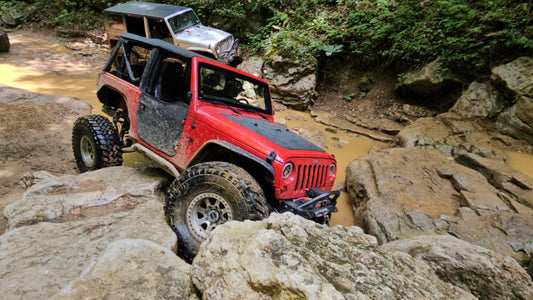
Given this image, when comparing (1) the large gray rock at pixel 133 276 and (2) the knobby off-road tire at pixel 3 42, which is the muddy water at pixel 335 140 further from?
(2) the knobby off-road tire at pixel 3 42

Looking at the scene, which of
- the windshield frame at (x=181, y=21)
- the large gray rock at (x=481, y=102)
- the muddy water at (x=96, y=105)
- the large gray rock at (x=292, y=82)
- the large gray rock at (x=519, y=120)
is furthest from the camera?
the windshield frame at (x=181, y=21)

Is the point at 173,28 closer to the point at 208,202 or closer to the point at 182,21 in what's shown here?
the point at 182,21

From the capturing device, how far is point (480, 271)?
181 centimetres

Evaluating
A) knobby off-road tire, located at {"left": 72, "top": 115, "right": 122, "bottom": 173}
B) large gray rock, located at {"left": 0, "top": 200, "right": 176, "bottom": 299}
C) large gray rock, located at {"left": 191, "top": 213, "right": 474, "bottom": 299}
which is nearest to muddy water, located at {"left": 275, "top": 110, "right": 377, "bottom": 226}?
large gray rock, located at {"left": 191, "top": 213, "right": 474, "bottom": 299}

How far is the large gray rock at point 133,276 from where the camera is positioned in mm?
1310

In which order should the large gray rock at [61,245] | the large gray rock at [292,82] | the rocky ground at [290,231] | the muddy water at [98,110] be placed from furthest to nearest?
the large gray rock at [292,82] → the muddy water at [98,110] → the large gray rock at [61,245] → the rocky ground at [290,231]

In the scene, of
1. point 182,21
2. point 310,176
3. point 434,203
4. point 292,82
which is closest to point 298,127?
point 292,82

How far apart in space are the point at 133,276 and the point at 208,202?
1080mm

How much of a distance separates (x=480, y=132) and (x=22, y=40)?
16.3 metres

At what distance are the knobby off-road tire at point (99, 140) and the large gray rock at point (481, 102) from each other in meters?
6.47

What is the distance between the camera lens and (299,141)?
9.87 ft

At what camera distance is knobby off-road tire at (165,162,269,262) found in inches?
90.4

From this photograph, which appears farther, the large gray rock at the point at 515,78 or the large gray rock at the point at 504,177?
the large gray rock at the point at 515,78

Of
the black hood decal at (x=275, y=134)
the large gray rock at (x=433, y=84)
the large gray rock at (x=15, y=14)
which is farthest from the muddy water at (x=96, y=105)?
the large gray rock at (x=15, y=14)
